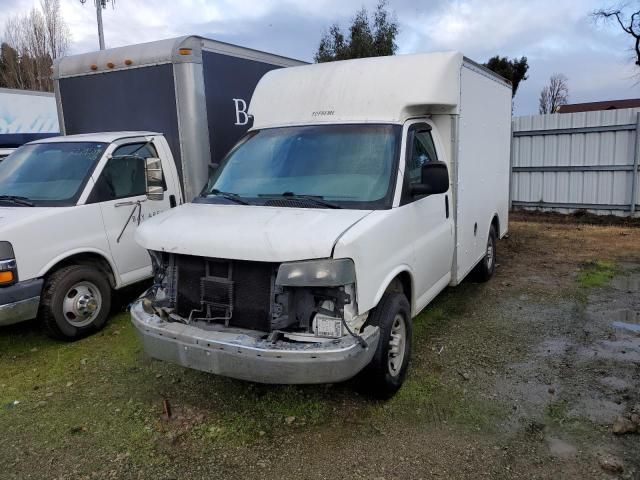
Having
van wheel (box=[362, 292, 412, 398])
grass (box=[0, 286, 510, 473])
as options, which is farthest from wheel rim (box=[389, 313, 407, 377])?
grass (box=[0, 286, 510, 473])

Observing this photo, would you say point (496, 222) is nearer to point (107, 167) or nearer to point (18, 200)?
point (107, 167)

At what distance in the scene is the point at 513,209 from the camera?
1392cm

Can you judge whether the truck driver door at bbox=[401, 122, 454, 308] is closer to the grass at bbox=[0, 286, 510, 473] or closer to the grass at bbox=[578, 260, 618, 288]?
the grass at bbox=[0, 286, 510, 473]

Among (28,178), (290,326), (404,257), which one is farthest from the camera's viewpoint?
(28,178)

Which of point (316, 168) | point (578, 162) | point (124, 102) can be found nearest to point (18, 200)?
point (124, 102)

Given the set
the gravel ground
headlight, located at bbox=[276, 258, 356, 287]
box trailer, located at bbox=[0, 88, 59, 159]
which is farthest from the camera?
box trailer, located at bbox=[0, 88, 59, 159]

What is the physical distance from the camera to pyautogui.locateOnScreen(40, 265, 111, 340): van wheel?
5312 millimetres

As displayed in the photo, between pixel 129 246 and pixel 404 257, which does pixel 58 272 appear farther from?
pixel 404 257

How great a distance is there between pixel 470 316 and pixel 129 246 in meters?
3.95

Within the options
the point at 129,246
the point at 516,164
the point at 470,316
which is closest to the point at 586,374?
the point at 470,316

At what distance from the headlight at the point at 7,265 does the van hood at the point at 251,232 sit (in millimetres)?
1628

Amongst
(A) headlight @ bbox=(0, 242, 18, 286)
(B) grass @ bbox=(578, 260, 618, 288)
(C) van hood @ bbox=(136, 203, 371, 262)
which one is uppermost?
(C) van hood @ bbox=(136, 203, 371, 262)

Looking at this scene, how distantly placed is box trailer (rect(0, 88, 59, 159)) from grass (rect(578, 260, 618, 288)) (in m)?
14.8

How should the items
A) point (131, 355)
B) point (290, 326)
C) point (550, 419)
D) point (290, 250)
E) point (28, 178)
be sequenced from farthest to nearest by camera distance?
point (28, 178) < point (131, 355) < point (550, 419) < point (290, 326) < point (290, 250)
